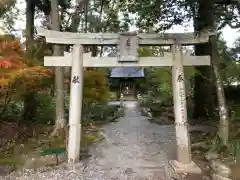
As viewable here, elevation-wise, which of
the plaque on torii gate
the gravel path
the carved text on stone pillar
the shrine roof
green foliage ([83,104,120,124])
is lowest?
the gravel path

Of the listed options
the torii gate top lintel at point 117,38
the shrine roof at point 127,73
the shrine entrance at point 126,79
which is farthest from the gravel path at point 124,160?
the shrine entrance at point 126,79

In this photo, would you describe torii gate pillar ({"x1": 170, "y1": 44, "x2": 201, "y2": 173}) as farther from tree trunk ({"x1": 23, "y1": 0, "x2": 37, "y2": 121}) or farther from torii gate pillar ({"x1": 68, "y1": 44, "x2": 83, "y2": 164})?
tree trunk ({"x1": 23, "y1": 0, "x2": 37, "y2": 121})

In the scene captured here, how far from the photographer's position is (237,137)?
27.8 ft

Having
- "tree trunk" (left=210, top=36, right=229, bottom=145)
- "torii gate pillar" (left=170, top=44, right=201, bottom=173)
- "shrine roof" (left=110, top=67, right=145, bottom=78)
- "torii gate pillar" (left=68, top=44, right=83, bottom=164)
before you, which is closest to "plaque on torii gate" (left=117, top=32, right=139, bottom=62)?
"torii gate pillar" (left=170, top=44, right=201, bottom=173)

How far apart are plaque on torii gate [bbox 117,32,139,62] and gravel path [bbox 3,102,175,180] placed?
280 cm

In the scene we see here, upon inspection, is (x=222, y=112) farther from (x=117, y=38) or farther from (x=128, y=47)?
(x=117, y=38)

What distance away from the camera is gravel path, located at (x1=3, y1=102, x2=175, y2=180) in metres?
6.84

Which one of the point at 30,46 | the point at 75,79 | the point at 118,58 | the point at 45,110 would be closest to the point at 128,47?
the point at 118,58

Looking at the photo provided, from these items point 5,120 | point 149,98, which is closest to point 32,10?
point 5,120

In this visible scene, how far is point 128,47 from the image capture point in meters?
7.64

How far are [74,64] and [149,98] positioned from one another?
16.9 metres

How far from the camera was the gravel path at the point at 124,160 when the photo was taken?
6.84m

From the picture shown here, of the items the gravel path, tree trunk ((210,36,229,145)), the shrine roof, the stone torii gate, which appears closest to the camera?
the gravel path

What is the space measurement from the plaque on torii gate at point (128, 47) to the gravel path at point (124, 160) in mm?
2797
